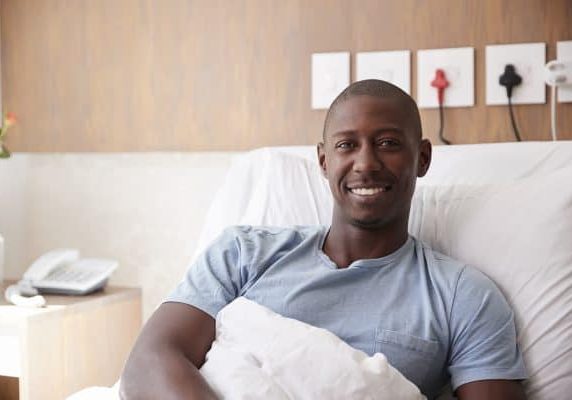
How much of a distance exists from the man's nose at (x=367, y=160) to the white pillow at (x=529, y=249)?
0.71ft

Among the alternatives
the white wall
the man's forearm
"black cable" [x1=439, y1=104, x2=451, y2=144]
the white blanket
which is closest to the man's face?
the white blanket

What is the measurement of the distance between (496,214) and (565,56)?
627 millimetres

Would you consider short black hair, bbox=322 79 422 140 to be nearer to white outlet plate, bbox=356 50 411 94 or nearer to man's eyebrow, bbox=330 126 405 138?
man's eyebrow, bbox=330 126 405 138

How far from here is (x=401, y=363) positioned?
116 centimetres

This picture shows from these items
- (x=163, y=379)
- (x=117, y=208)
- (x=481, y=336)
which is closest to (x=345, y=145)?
(x=481, y=336)

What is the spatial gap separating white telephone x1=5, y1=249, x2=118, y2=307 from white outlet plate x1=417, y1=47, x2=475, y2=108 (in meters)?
0.92

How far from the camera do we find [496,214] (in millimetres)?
1307

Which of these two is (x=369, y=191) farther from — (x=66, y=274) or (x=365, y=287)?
(x=66, y=274)

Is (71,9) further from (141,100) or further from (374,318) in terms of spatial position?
(374,318)

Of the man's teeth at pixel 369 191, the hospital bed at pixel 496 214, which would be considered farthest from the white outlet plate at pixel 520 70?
the man's teeth at pixel 369 191

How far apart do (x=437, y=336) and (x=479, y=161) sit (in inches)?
20.1

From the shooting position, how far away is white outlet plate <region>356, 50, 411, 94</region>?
6.03 ft

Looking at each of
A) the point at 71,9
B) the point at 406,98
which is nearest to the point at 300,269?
the point at 406,98

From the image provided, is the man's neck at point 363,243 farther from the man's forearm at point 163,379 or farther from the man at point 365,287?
the man's forearm at point 163,379
